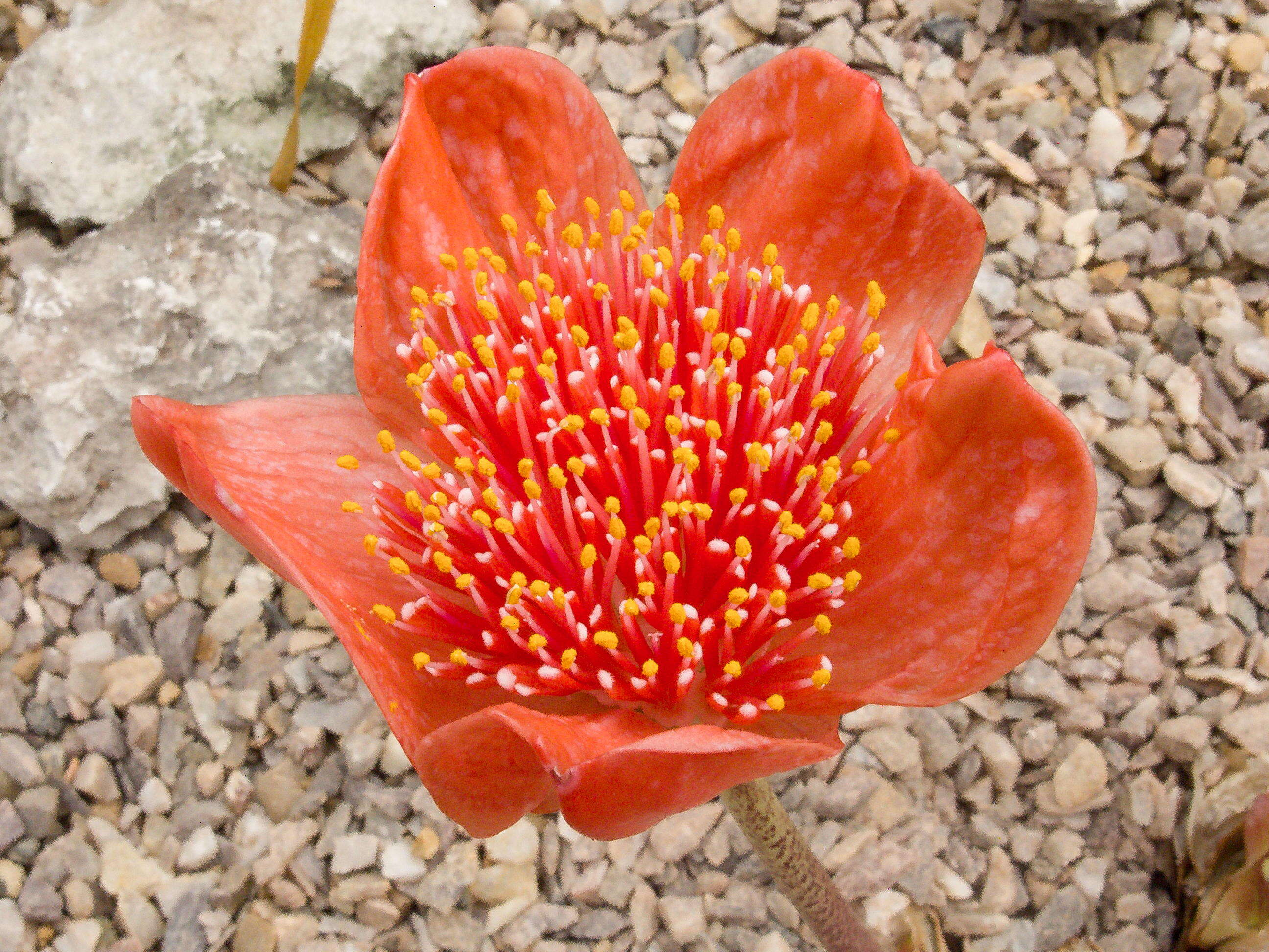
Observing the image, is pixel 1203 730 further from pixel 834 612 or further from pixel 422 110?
pixel 422 110

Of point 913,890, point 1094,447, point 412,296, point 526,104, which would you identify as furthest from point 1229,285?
point 412,296

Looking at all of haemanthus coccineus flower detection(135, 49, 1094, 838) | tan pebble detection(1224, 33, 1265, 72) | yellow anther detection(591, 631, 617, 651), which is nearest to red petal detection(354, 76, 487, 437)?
haemanthus coccineus flower detection(135, 49, 1094, 838)

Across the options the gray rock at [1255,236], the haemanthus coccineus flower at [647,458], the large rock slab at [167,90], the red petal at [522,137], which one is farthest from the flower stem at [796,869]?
the large rock slab at [167,90]

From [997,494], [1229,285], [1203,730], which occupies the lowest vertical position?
[1203,730]

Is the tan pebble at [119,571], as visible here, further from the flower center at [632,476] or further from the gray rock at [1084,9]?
the gray rock at [1084,9]

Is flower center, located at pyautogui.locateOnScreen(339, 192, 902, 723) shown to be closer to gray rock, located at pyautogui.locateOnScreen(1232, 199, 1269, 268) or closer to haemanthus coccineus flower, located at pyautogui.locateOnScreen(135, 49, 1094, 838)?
haemanthus coccineus flower, located at pyautogui.locateOnScreen(135, 49, 1094, 838)

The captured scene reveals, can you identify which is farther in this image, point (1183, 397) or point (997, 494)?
point (1183, 397)

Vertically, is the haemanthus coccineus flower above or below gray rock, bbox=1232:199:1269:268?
above
